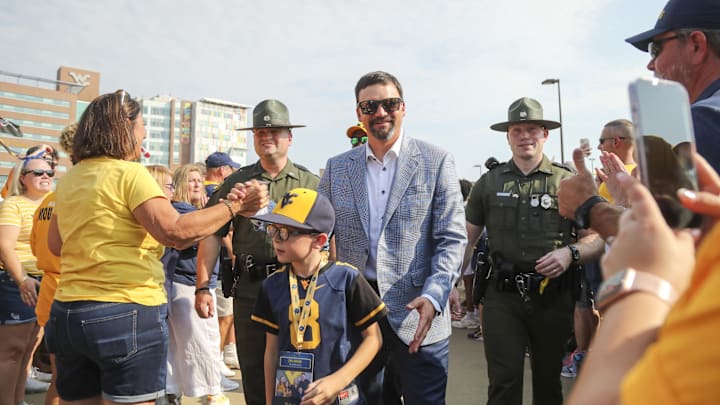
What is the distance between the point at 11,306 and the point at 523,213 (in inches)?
172

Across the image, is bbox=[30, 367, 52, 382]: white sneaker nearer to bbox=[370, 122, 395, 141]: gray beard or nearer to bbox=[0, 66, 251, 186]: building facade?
bbox=[370, 122, 395, 141]: gray beard

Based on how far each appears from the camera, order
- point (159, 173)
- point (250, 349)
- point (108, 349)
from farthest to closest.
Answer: point (159, 173)
point (250, 349)
point (108, 349)

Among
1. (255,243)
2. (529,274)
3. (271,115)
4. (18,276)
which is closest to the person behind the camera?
(255,243)

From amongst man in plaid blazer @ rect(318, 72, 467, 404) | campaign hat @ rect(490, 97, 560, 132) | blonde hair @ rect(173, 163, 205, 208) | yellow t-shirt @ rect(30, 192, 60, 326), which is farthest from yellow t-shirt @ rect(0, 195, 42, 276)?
campaign hat @ rect(490, 97, 560, 132)

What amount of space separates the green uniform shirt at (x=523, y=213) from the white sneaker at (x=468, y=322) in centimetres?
473

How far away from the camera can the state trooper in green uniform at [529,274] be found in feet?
12.1

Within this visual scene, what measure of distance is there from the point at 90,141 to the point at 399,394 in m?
2.24

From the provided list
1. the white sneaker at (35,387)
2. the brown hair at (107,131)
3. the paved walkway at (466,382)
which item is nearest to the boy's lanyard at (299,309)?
the brown hair at (107,131)

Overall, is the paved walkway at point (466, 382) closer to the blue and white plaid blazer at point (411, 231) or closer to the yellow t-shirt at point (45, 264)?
the yellow t-shirt at point (45, 264)

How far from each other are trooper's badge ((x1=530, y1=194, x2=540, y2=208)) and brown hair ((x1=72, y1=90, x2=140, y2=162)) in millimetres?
2910

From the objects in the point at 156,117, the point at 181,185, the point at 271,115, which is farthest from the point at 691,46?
the point at 156,117

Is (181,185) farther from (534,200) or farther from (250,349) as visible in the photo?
(534,200)

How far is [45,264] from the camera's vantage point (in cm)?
360

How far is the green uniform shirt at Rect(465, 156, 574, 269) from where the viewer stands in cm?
395
